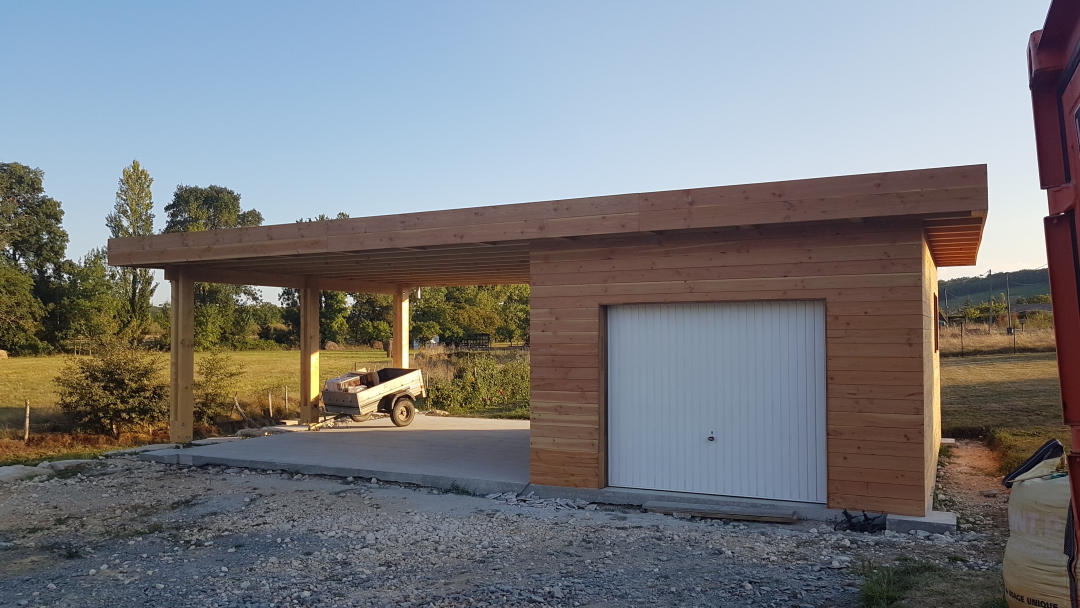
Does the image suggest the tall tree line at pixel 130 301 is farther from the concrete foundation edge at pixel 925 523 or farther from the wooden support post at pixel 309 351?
the concrete foundation edge at pixel 925 523

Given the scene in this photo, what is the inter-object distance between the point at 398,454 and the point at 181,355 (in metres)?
3.95

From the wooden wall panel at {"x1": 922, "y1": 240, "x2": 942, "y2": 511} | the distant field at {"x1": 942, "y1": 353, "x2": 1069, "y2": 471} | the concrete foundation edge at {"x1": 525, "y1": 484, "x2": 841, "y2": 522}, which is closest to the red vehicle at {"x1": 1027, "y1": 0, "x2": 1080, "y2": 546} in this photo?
the wooden wall panel at {"x1": 922, "y1": 240, "x2": 942, "y2": 511}

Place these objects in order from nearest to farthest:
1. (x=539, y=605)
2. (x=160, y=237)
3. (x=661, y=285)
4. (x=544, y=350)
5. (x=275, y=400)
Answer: (x=539, y=605) → (x=661, y=285) → (x=544, y=350) → (x=160, y=237) → (x=275, y=400)

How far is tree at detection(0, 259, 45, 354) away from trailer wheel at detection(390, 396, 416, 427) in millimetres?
29753

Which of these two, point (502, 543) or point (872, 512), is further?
point (872, 512)

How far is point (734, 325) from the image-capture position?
7238 millimetres

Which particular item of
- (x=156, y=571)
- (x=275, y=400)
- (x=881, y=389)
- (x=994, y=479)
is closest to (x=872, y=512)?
(x=881, y=389)

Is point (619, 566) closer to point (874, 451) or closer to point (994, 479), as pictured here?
→ point (874, 451)

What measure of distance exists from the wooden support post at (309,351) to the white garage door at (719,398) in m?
7.14

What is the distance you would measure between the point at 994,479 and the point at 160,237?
36.6 feet

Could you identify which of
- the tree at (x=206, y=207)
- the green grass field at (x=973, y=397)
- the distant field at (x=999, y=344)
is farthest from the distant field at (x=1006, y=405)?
the tree at (x=206, y=207)

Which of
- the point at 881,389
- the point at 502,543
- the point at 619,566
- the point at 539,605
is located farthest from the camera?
the point at 881,389

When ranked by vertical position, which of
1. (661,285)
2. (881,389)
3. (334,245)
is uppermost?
→ (334,245)

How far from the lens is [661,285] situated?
7.38 m
